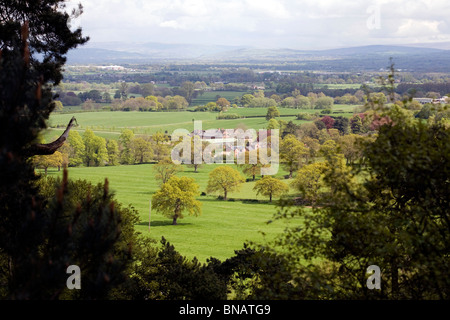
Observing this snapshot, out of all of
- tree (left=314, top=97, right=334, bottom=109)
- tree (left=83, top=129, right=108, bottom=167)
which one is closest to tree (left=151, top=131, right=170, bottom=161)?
tree (left=83, top=129, right=108, bottom=167)

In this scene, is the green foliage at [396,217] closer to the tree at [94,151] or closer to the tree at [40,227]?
the tree at [40,227]

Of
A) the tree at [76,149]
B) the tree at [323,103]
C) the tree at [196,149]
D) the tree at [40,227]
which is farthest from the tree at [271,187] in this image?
the tree at [323,103]

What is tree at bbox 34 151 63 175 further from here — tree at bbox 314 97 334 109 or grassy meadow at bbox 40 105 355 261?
tree at bbox 314 97 334 109

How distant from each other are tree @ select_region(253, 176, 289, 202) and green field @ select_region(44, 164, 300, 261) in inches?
52.9

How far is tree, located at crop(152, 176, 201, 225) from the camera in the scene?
4688 centimetres

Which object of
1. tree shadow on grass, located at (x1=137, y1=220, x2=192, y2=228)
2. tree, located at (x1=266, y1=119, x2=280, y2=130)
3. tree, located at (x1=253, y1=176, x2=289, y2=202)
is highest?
tree, located at (x1=266, y1=119, x2=280, y2=130)

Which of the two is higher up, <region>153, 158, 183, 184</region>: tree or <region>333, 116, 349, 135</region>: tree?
<region>333, 116, 349, 135</region>: tree

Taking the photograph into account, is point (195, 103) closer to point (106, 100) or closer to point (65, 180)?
point (106, 100)

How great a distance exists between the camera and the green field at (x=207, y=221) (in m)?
41.0

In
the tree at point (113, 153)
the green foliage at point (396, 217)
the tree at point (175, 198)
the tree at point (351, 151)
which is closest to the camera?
the green foliage at point (396, 217)

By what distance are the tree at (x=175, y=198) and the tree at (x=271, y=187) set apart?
12.1m

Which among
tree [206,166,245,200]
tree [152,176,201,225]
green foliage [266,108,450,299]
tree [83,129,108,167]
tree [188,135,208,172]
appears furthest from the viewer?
tree [83,129,108,167]

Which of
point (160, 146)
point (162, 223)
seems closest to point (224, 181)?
point (162, 223)

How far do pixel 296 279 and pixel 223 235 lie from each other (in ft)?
120
